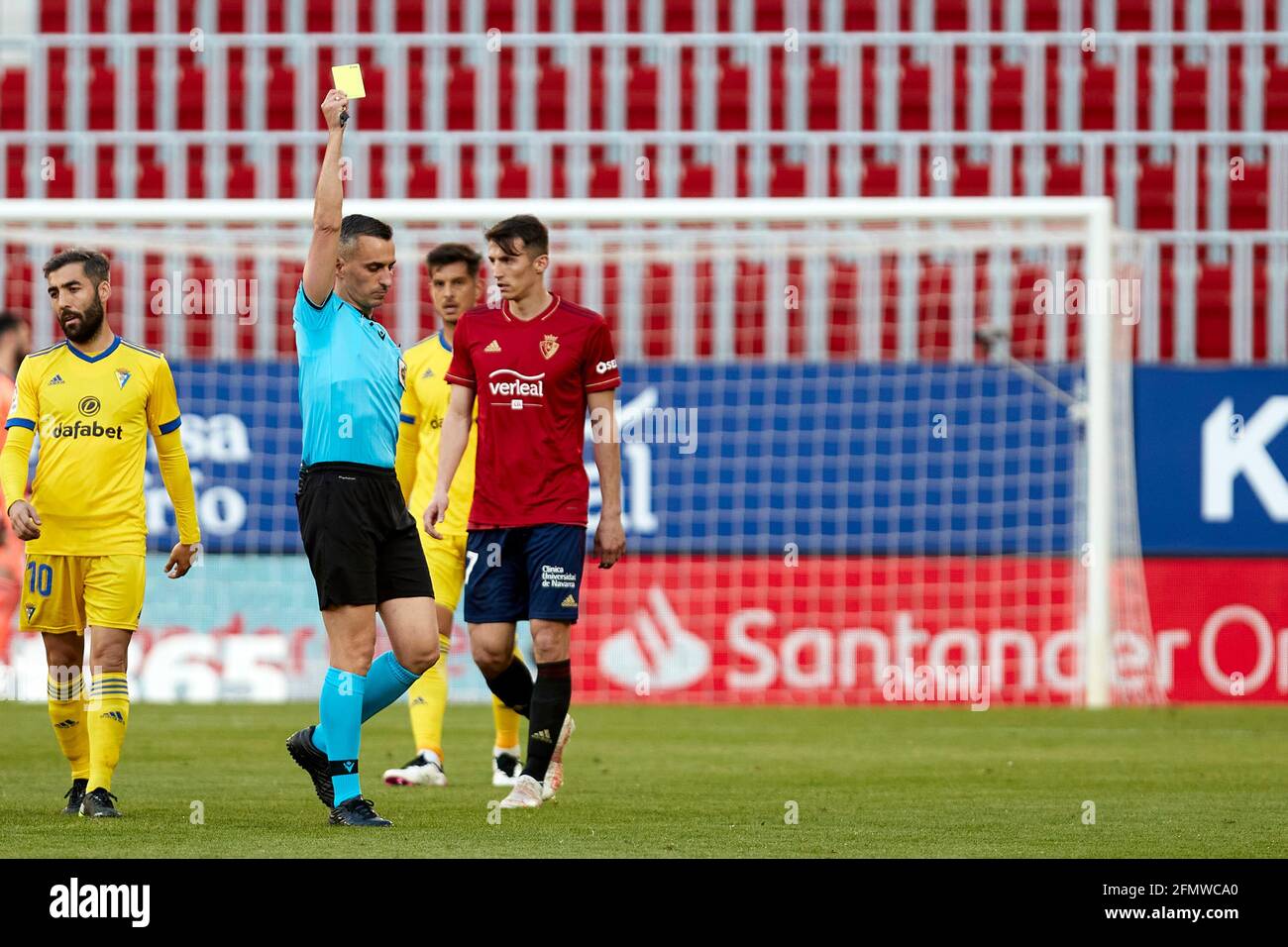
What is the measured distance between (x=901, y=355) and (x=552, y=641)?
7337 millimetres

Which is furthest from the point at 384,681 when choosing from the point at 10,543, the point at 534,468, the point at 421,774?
the point at 10,543

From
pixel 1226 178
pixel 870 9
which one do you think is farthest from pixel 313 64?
pixel 1226 178

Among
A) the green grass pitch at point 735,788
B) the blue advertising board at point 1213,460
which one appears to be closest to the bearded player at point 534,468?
the green grass pitch at point 735,788

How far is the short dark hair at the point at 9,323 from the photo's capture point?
10680 mm

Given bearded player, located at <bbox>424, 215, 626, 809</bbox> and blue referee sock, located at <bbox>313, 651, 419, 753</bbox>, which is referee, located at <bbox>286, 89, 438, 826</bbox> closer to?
blue referee sock, located at <bbox>313, 651, 419, 753</bbox>

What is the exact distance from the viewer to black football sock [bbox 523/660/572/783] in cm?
692

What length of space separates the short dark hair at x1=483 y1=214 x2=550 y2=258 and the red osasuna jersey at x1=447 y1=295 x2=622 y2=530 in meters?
0.19

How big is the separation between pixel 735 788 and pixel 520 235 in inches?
88.7

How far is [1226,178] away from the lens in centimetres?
1528

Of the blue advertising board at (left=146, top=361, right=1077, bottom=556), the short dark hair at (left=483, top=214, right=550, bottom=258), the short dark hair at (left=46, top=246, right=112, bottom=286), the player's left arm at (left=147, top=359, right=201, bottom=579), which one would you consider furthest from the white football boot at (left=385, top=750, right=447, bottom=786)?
the blue advertising board at (left=146, top=361, right=1077, bottom=556)
